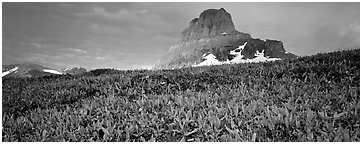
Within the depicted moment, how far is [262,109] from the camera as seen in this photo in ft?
21.7

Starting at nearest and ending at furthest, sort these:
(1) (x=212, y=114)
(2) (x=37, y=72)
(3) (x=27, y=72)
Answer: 1. (1) (x=212, y=114)
2. (2) (x=37, y=72)
3. (3) (x=27, y=72)

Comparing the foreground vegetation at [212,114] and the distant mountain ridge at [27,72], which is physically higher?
the distant mountain ridge at [27,72]

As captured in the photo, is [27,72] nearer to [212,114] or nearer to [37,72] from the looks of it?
[37,72]

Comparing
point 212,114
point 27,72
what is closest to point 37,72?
point 27,72

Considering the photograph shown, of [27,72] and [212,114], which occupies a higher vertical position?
[27,72]

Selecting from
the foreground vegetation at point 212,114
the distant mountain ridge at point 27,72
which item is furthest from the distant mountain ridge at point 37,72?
the foreground vegetation at point 212,114

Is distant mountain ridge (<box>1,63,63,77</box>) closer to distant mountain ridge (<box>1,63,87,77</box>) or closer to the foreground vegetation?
distant mountain ridge (<box>1,63,87,77</box>)

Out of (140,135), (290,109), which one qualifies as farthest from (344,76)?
(140,135)

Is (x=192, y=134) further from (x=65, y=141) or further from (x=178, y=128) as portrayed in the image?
(x=65, y=141)

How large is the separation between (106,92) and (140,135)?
3571 mm

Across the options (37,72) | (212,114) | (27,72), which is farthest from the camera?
(27,72)

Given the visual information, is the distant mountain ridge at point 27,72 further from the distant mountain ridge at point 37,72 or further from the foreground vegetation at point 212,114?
the foreground vegetation at point 212,114

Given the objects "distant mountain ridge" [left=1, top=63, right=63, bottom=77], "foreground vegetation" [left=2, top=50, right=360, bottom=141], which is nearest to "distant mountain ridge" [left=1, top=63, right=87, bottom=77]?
"distant mountain ridge" [left=1, top=63, right=63, bottom=77]

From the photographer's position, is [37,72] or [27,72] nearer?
[37,72]
